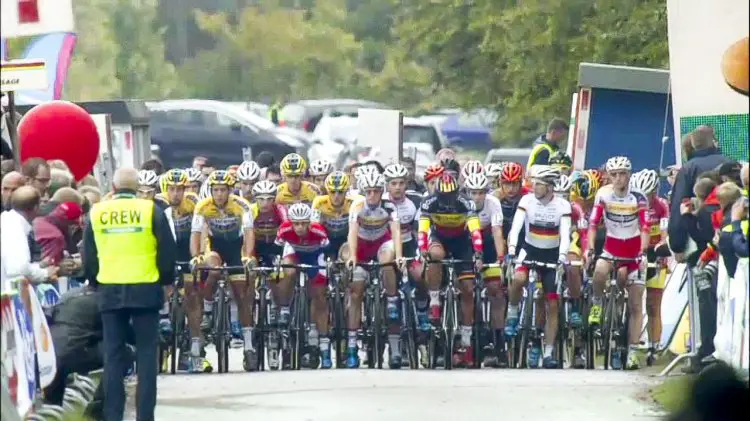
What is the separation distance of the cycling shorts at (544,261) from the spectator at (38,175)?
4992 mm

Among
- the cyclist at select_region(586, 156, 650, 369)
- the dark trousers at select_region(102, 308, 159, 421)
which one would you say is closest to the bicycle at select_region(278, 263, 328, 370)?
the cyclist at select_region(586, 156, 650, 369)

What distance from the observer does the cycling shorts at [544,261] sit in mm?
18938

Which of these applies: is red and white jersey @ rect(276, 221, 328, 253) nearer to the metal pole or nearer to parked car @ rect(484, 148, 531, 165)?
the metal pole

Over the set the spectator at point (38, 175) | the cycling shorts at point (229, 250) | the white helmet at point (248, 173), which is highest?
the spectator at point (38, 175)

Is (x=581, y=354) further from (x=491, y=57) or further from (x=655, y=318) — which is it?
(x=491, y=57)

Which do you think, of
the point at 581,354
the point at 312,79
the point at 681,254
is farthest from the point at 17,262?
the point at 312,79

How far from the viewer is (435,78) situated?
36.2 m

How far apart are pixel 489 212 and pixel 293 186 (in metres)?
2.06

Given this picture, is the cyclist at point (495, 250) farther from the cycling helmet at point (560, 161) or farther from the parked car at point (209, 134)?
the parked car at point (209, 134)

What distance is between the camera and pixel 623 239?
19.0 meters

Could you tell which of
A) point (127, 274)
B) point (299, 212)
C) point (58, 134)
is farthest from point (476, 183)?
point (127, 274)

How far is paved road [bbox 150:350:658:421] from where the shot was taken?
1520 cm

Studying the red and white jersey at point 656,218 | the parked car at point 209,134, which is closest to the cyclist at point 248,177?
the red and white jersey at point 656,218

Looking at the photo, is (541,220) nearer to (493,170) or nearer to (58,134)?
(493,170)
